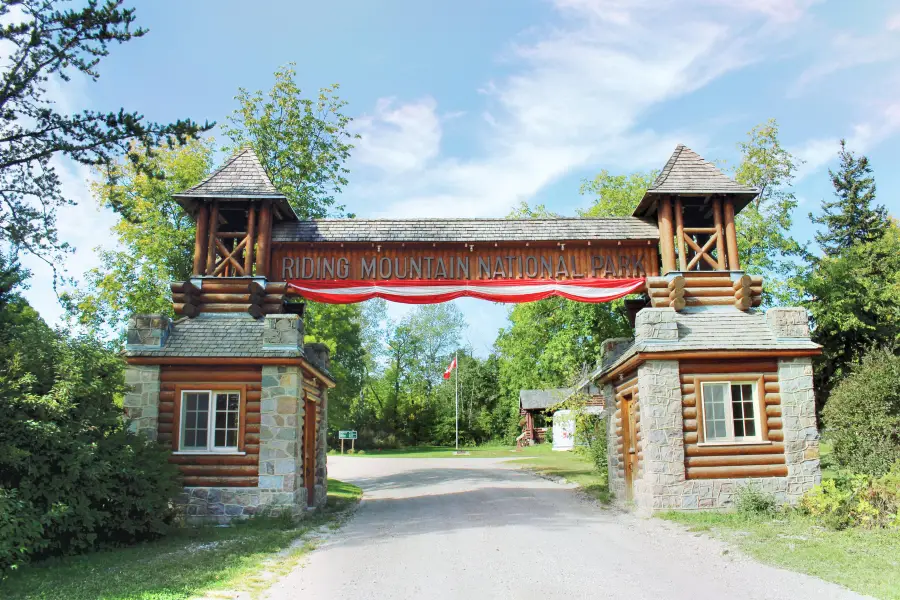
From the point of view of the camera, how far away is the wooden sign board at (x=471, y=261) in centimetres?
1533

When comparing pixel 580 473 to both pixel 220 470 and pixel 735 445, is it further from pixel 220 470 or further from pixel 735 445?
pixel 220 470

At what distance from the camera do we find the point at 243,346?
13461 mm

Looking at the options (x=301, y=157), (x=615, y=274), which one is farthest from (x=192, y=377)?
(x=301, y=157)

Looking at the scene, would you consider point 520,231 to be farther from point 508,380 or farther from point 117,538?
point 508,380

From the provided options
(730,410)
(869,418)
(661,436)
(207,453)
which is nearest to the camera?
(207,453)

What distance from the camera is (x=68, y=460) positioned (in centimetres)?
939

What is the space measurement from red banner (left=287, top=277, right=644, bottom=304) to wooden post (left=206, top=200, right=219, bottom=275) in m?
1.66

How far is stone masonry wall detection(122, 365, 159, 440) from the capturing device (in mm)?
13023

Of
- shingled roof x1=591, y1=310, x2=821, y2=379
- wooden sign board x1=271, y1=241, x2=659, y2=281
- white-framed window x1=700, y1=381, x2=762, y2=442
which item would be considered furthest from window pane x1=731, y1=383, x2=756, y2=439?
wooden sign board x1=271, y1=241, x2=659, y2=281

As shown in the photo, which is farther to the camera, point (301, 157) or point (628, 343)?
point (301, 157)

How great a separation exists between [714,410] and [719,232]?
13.1 ft

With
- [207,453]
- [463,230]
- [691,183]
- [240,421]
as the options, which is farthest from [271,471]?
[691,183]

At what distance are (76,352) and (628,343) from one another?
12.1 meters

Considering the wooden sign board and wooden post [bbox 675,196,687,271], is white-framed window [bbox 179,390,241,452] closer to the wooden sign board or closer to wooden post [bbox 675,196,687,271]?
the wooden sign board
